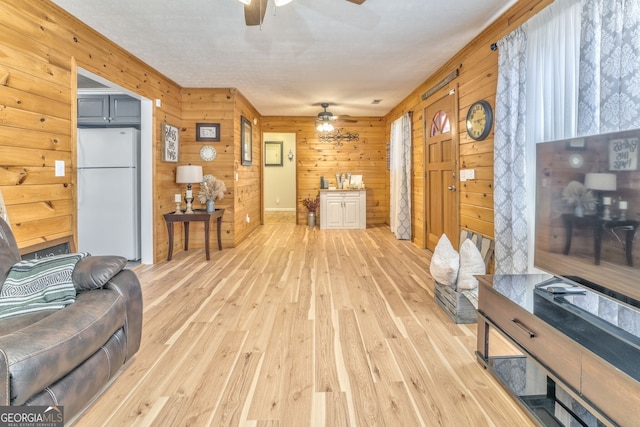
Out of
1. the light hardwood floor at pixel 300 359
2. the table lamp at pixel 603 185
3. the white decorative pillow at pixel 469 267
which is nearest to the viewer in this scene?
the table lamp at pixel 603 185

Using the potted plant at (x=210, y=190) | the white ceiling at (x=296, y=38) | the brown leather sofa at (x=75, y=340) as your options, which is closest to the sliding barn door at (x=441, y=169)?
the white ceiling at (x=296, y=38)

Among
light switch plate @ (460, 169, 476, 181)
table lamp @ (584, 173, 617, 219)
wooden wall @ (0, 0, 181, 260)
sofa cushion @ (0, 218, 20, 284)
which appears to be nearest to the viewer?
table lamp @ (584, 173, 617, 219)

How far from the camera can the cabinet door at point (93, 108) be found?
438cm

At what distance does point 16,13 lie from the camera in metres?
2.36

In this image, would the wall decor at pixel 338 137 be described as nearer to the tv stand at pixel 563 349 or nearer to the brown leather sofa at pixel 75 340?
the tv stand at pixel 563 349

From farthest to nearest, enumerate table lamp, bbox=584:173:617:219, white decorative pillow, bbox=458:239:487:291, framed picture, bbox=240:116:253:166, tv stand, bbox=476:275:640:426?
framed picture, bbox=240:116:253:166, white decorative pillow, bbox=458:239:487:291, table lamp, bbox=584:173:617:219, tv stand, bbox=476:275:640:426

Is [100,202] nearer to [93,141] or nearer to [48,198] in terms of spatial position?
[93,141]

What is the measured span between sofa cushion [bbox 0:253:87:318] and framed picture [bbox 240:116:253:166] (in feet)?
13.6

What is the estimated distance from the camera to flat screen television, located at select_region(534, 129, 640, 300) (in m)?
1.28

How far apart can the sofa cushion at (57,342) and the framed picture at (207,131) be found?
150 inches

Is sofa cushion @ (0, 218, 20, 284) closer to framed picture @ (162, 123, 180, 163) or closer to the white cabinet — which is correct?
framed picture @ (162, 123, 180, 163)

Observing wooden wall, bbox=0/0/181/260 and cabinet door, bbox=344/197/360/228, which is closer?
wooden wall, bbox=0/0/181/260

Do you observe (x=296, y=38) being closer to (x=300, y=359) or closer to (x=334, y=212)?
(x=300, y=359)

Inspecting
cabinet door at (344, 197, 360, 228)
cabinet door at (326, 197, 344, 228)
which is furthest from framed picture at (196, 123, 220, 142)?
cabinet door at (344, 197, 360, 228)
